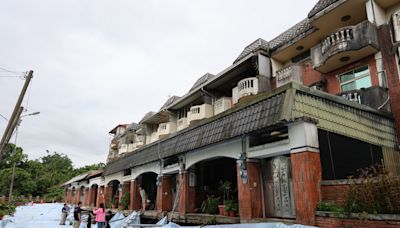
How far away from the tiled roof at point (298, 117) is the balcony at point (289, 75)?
5032 millimetres

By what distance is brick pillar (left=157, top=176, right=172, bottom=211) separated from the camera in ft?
52.7

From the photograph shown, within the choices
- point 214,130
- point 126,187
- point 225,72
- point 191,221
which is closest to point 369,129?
point 214,130

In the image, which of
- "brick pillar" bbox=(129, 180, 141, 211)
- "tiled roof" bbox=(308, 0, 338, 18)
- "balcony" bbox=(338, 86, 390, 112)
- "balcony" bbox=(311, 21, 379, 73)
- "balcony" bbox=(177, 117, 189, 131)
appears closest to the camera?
"balcony" bbox=(338, 86, 390, 112)

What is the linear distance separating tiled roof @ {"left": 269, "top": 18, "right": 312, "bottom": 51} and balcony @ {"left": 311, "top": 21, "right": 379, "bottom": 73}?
7.53 feet

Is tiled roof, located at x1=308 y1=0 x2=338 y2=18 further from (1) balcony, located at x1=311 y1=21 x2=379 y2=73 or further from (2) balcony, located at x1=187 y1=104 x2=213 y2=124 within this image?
(2) balcony, located at x1=187 y1=104 x2=213 y2=124

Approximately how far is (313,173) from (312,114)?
175 cm

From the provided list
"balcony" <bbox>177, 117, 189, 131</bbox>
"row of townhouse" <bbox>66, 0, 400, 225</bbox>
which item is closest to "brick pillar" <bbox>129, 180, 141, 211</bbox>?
"row of townhouse" <bbox>66, 0, 400, 225</bbox>

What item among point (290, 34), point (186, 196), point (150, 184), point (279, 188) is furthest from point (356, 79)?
point (150, 184)

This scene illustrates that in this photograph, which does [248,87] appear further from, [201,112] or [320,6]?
[320,6]

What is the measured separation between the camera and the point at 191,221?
1292 cm

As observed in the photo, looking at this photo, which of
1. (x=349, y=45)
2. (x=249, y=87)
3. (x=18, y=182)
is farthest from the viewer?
(x=18, y=182)

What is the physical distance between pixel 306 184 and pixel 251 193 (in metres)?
2.34

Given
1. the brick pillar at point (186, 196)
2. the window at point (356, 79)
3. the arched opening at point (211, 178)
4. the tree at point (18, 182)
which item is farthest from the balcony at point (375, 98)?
the tree at point (18, 182)

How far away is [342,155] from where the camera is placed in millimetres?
9273
